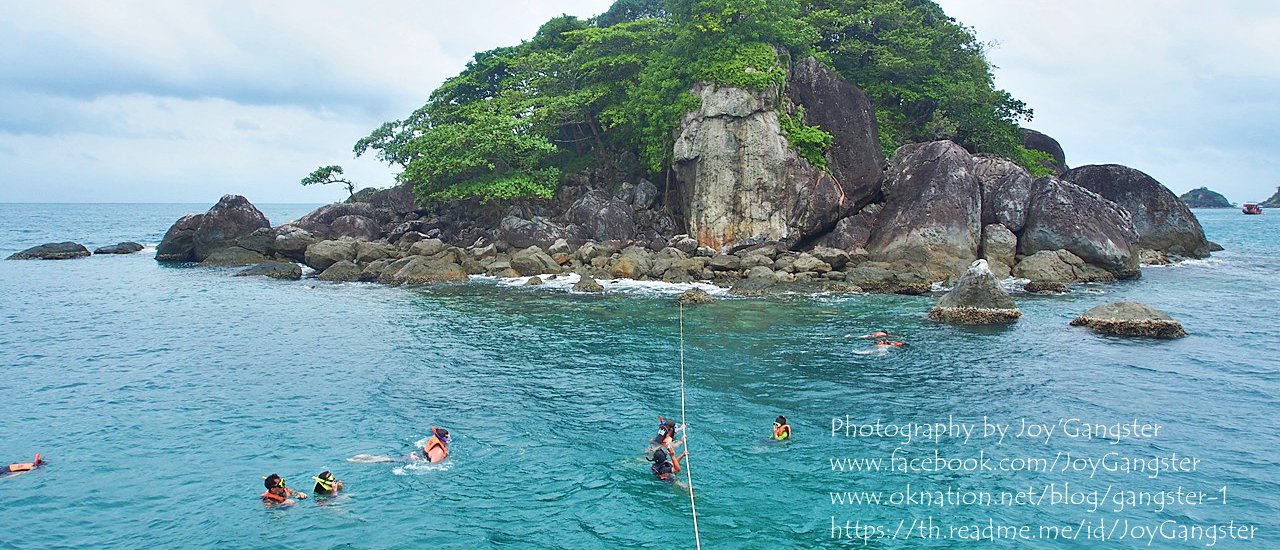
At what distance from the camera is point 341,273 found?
39.6 m

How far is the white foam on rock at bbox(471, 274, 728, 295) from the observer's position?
33781 millimetres

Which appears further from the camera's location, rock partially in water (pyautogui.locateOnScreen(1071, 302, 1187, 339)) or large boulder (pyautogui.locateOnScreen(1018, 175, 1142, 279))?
large boulder (pyautogui.locateOnScreen(1018, 175, 1142, 279))

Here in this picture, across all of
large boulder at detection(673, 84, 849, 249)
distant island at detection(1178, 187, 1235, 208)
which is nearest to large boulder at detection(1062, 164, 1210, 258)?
large boulder at detection(673, 84, 849, 249)

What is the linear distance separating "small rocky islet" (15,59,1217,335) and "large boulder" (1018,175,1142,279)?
2.9 inches

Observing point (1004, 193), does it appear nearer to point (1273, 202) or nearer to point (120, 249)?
point (120, 249)

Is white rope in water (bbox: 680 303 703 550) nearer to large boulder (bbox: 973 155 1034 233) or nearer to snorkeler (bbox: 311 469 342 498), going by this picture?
snorkeler (bbox: 311 469 342 498)

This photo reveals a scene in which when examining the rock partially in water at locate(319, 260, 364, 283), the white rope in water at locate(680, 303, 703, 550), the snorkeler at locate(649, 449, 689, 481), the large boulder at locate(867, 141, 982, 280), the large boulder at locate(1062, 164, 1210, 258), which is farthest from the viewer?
the large boulder at locate(1062, 164, 1210, 258)

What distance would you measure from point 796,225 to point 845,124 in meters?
6.94

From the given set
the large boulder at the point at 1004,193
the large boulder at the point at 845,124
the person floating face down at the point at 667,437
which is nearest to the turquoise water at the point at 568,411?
the person floating face down at the point at 667,437

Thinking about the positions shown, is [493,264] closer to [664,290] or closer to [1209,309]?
[664,290]

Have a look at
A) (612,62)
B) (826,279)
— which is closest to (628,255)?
(826,279)

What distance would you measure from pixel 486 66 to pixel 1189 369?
151 ft

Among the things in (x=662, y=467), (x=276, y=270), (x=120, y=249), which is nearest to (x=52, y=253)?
(x=120, y=249)

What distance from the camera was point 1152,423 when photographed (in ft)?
52.7
